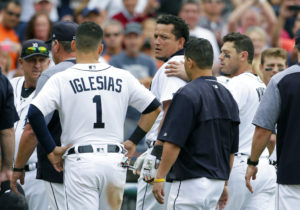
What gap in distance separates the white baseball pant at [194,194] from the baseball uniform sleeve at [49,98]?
4.44 feet

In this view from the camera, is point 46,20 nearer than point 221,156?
No

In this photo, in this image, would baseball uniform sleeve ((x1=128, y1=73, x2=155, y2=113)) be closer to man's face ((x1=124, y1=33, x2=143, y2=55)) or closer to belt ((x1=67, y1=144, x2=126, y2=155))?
belt ((x1=67, y1=144, x2=126, y2=155))

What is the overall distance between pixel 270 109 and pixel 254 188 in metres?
1.55

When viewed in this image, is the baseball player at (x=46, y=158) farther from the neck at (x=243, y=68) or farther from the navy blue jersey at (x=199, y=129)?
the neck at (x=243, y=68)

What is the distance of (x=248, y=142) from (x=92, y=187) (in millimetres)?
2208

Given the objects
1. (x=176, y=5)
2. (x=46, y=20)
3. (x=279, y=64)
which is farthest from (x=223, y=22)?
(x=279, y=64)

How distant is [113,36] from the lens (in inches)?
529

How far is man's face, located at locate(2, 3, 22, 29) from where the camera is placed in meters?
13.6

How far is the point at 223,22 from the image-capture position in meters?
15.9

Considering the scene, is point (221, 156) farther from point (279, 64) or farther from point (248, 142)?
point (279, 64)

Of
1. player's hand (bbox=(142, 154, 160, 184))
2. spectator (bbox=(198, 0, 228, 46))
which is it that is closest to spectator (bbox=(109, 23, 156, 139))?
spectator (bbox=(198, 0, 228, 46))

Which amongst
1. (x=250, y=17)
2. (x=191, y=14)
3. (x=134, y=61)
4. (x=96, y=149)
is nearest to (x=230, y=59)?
(x=96, y=149)

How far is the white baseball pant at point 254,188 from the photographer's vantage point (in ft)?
24.9

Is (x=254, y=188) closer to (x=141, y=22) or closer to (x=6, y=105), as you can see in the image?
(x=6, y=105)
